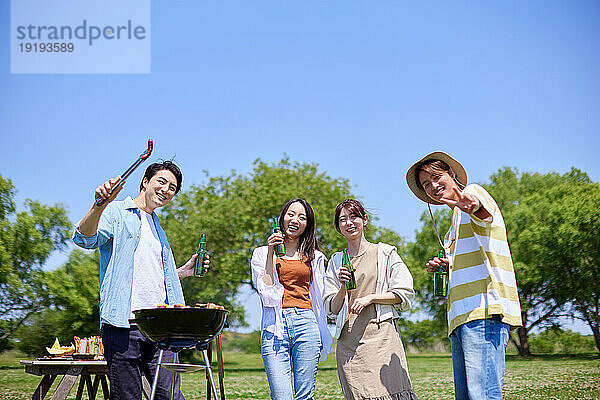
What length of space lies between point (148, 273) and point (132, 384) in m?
0.76

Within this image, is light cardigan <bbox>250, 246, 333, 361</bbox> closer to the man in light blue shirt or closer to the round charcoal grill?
the man in light blue shirt

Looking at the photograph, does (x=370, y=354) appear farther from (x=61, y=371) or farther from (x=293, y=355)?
(x=61, y=371)

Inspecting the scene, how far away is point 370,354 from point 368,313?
1.02ft

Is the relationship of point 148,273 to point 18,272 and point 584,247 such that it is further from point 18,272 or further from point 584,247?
point 584,247

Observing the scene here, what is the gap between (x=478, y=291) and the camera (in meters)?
3.30

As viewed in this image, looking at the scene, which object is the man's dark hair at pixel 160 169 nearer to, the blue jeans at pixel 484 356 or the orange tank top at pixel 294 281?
the orange tank top at pixel 294 281

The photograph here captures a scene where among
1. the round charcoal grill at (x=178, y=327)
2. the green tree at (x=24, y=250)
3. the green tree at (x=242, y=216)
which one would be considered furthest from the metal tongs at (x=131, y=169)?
the green tree at (x=24, y=250)

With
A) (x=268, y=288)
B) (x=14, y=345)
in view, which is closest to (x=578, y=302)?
(x=14, y=345)

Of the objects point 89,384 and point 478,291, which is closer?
point 478,291

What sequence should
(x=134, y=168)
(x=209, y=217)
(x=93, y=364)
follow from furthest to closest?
(x=209, y=217), (x=93, y=364), (x=134, y=168)

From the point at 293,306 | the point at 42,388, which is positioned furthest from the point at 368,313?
the point at 42,388

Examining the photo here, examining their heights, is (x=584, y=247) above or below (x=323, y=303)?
above

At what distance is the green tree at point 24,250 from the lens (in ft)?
84.2

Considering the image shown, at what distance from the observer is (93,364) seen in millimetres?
5621
